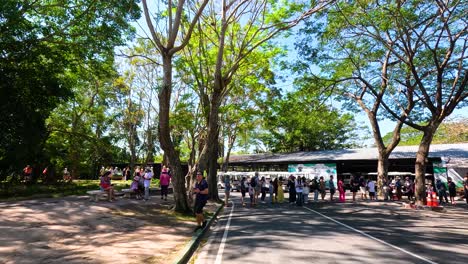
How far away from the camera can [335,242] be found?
27.9ft

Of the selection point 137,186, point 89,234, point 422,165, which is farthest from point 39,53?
point 422,165

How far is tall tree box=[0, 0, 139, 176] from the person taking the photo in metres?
15.3

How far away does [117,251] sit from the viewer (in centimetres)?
712

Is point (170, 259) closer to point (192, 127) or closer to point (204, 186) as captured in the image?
point (204, 186)

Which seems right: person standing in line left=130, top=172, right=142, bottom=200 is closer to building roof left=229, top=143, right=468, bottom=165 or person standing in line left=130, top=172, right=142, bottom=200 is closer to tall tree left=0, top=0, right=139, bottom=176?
tall tree left=0, top=0, right=139, bottom=176

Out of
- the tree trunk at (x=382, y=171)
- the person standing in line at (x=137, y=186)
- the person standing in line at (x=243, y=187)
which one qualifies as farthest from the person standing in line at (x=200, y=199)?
the tree trunk at (x=382, y=171)

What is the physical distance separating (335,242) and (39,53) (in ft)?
50.5

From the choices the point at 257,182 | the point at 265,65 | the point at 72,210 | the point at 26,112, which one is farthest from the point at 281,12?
the point at 26,112

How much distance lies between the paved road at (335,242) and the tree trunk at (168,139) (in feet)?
6.20

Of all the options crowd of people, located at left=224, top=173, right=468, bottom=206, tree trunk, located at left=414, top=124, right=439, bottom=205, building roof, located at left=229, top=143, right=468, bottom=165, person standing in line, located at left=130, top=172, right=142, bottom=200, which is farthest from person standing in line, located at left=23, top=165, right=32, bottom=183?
building roof, located at left=229, top=143, right=468, bottom=165

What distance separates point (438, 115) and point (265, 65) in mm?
9920

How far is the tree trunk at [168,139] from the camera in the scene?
1256cm

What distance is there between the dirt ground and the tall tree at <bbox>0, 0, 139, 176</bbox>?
606 cm

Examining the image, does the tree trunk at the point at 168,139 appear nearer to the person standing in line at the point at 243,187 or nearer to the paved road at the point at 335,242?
the paved road at the point at 335,242
